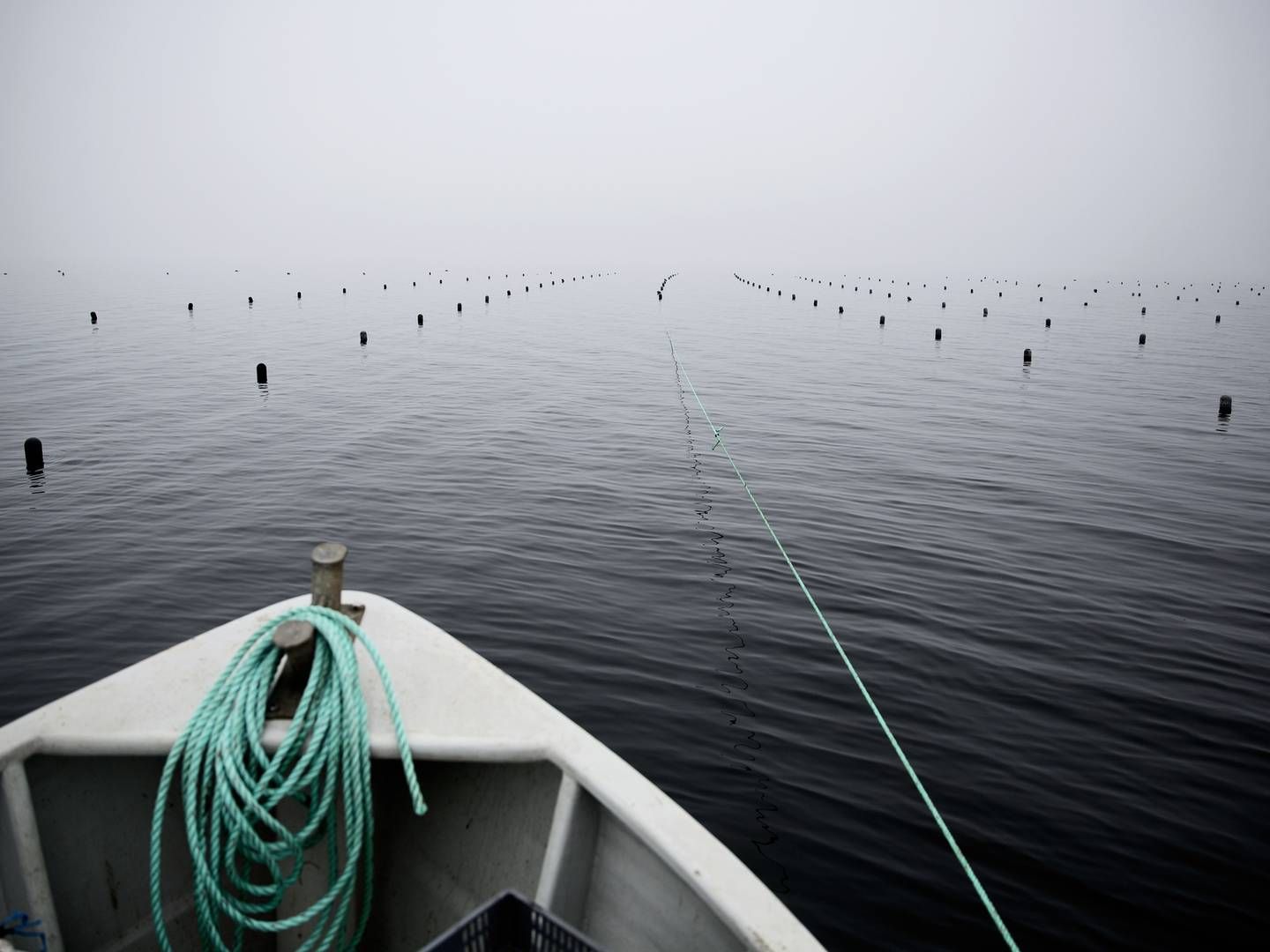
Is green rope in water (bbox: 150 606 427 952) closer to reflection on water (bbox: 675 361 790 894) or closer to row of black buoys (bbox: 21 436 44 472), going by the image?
reflection on water (bbox: 675 361 790 894)

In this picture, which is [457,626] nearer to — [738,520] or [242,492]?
[738,520]

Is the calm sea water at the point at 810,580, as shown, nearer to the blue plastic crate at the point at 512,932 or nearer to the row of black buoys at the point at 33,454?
the row of black buoys at the point at 33,454

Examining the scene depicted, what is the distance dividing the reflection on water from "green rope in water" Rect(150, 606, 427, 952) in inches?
144

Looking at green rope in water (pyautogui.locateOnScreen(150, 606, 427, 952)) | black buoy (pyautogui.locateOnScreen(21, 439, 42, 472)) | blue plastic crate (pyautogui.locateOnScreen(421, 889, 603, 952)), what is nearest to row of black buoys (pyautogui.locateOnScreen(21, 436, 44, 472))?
black buoy (pyautogui.locateOnScreen(21, 439, 42, 472))

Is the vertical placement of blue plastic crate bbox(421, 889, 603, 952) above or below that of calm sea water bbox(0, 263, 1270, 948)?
above

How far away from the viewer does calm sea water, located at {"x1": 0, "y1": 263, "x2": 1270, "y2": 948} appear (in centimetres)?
661

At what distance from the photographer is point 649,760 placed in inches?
299

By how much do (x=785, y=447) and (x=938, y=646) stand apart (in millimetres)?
10535

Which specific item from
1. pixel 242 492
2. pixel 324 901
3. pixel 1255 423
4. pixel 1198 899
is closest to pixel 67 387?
pixel 242 492

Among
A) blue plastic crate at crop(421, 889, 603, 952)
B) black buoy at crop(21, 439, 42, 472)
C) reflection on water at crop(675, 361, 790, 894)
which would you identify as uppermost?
blue plastic crate at crop(421, 889, 603, 952)

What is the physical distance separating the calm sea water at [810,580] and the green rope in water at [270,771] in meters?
3.72

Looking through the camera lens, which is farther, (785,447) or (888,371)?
(888,371)

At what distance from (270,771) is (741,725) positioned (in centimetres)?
545

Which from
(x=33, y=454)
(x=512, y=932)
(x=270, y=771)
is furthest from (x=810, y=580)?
(x=33, y=454)
